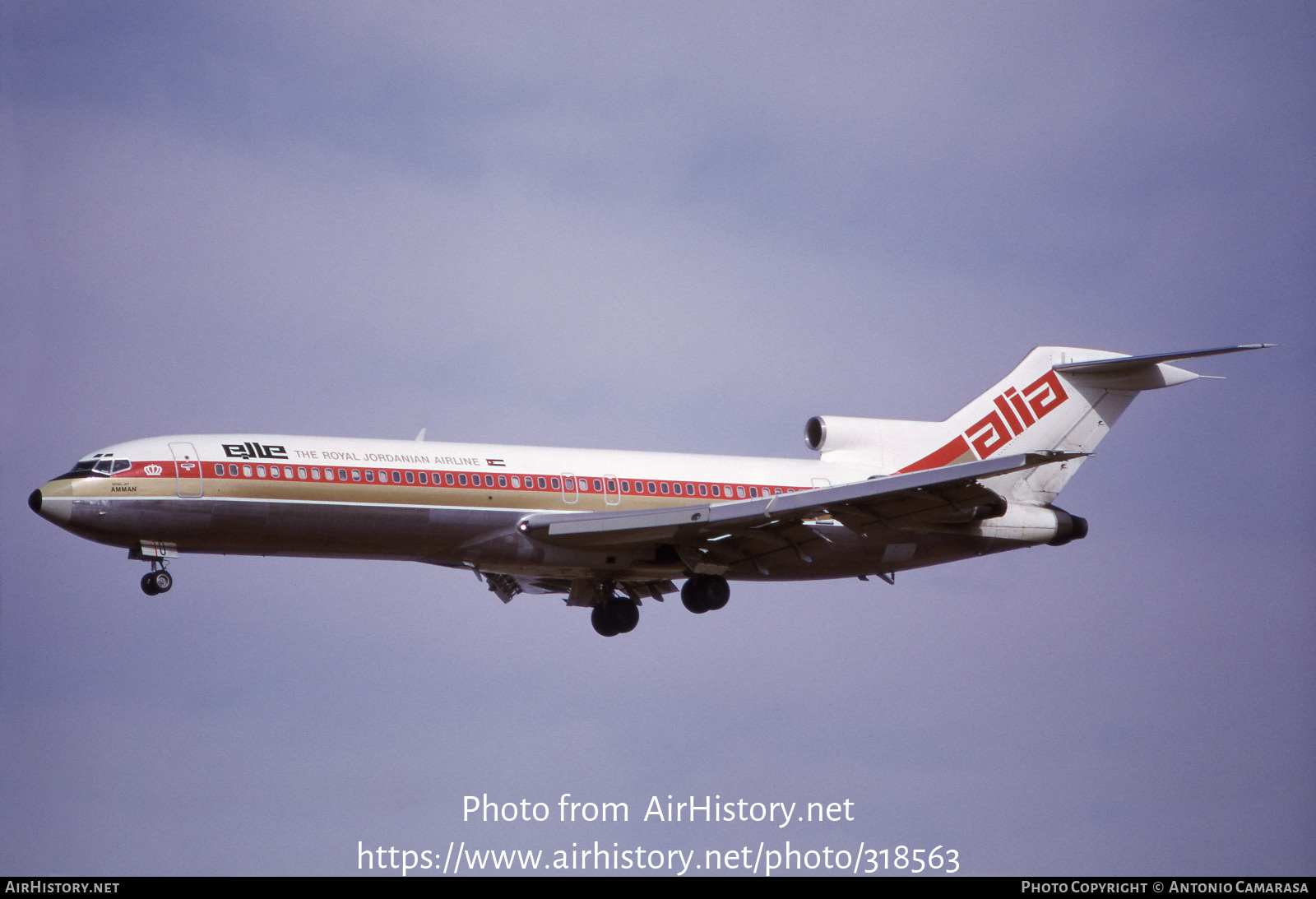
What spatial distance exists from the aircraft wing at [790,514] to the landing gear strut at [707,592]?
5.86ft

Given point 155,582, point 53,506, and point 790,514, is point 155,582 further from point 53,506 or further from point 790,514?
point 790,514

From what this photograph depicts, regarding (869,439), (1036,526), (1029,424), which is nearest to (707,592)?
(869,439)

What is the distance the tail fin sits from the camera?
39.4 meters

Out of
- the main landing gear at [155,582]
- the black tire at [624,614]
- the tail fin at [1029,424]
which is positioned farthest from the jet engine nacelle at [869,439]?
the main landing gear at [155,582]

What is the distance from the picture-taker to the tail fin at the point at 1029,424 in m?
39.4

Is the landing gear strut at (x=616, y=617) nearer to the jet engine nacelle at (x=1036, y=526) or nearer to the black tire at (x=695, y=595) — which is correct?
the black tire at (x=695, y=595)

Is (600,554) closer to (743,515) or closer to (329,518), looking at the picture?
(743,515)

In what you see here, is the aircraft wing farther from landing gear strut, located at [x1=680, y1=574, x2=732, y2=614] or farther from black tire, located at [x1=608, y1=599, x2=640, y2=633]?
black tire, located at [x1=608, y1=599, x2=640, y2=633]

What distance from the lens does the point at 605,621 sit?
132ft

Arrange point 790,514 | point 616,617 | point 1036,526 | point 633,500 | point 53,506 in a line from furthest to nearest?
1. point 616,617
2. point 1036,526
3. point 633,500
4. point 790,514
5. point 53,506

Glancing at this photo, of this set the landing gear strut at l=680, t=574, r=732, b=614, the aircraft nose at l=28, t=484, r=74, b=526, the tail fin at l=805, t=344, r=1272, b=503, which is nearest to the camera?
the aircraft nose at l=28, t=484, r=74, b=526

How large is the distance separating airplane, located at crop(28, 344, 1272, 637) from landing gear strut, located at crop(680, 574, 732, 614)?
0.04 meters

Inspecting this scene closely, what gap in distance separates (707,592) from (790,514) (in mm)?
4096

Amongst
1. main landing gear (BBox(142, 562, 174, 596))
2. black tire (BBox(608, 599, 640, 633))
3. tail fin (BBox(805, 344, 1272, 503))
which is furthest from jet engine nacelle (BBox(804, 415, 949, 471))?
main landing gear (BBox(142, 562, 174, 596))
